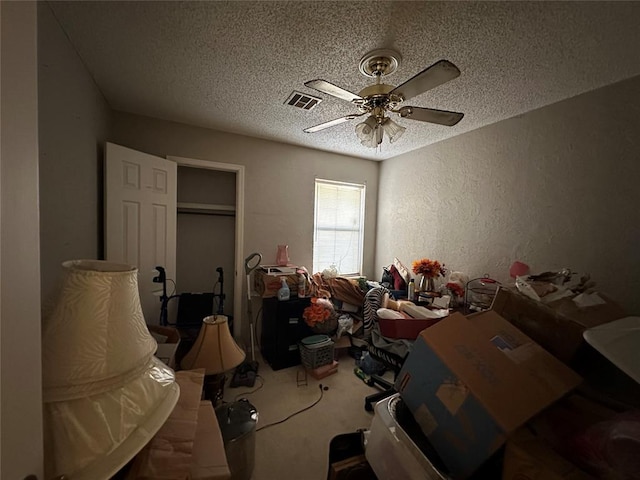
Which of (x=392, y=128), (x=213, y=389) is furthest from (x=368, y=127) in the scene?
(x=213, y=389)

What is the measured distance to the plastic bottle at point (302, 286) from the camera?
9.08ft

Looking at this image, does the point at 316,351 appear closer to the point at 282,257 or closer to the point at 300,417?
the point at 300,417

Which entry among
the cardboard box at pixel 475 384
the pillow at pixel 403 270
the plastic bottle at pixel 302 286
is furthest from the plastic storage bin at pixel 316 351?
the cardboard box at pixel 475 384

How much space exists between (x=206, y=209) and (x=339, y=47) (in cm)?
217

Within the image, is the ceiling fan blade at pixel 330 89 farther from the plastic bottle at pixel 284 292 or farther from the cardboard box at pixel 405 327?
the plastic bottle at pixel 284 292

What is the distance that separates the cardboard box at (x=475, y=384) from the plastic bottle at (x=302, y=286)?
1.69m

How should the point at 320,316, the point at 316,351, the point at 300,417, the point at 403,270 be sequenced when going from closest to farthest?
the point at 300,417, the point at 316,351, the point at 320,316, the point at 403,270

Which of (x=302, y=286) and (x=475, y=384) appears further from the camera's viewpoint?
(x=302, y=286)

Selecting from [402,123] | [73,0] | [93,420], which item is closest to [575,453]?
[93,420]

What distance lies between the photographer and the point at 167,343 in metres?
1.80

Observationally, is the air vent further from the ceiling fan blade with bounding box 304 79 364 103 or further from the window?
the window

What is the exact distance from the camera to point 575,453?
78 cm

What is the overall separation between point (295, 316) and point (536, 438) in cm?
211

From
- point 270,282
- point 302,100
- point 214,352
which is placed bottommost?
point 214,352
